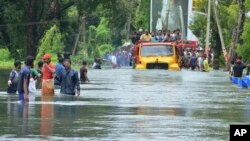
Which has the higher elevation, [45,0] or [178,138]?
[45,0]

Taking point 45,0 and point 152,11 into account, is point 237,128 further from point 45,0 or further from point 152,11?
point 152,11

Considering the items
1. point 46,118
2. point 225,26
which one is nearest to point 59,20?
point 225,26

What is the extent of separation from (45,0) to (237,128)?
56831mm

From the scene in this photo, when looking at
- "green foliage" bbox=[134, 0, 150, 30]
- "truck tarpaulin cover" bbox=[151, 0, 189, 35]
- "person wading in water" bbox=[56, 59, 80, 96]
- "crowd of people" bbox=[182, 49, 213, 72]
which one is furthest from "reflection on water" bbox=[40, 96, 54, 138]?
"green foliage" bbox=[134, 0, 150, 30]

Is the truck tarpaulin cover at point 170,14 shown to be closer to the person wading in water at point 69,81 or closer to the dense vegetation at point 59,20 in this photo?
the dense vegetation at point 59,20

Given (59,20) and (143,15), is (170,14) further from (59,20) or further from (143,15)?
(59,20)

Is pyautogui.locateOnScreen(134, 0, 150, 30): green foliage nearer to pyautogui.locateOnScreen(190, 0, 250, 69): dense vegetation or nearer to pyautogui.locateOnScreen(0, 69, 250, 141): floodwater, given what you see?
pyautogui.locateOnScreen(190, 0, 250, 69): dense vegetation

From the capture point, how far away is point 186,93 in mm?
30797

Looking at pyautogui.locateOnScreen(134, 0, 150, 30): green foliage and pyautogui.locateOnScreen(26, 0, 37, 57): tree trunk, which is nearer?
pyautogui.locateOnScreen(26, 0, 37, 57): tree trunk

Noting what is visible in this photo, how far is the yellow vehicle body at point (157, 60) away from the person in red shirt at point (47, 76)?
24.7m

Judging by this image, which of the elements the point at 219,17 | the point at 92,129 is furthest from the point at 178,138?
Answer: the point at 219,17

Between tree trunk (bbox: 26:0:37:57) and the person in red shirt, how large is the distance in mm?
37244

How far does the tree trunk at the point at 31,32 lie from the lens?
216 feet

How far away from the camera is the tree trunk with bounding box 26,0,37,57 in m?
65.9
